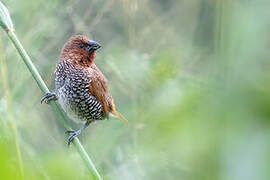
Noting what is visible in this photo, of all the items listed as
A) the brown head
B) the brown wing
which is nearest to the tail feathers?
the brown wing

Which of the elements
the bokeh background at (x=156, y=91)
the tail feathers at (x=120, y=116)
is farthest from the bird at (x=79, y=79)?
the bokeh background at (x=156, y=91)

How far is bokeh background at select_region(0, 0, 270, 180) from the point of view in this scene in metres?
0.63

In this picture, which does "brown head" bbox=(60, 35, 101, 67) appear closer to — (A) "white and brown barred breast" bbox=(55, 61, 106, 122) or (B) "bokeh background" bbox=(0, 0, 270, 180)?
(A) "white and brown barred breast" bbox=(55, 61, 106, 122)

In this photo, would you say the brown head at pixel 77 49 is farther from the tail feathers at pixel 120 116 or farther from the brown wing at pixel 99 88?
the tail feathers at pixel 120 116

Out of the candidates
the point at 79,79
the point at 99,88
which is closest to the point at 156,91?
the point at 99,88

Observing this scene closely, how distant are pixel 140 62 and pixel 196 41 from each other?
1.12 metres

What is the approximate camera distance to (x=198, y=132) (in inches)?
30.5

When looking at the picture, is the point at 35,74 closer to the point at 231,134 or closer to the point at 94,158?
the point at 231,134

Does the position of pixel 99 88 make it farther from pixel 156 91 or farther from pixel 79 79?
pixel 156 91

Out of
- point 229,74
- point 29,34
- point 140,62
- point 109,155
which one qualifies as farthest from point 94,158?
point 229,74

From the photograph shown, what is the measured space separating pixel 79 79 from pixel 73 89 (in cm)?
8

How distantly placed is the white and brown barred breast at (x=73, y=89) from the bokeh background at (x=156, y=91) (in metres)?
0.30

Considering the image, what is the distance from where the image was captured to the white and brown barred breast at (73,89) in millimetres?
3025

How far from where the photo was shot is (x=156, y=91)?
2924 millimetres
